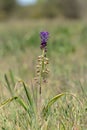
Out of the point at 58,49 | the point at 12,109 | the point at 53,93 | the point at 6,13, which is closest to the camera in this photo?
the point at 12,109

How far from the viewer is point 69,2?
22.8 m

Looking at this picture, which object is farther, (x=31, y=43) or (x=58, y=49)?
(x=31, y=43)

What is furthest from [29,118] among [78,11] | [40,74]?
[78,11]

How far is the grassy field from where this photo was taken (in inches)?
97.5

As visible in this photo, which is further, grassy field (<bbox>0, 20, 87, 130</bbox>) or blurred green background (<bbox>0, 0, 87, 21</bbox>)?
blurred green background (<bbox>0, 0, 87, 21</bbox>)

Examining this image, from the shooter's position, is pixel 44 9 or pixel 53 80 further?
pixel 44 9

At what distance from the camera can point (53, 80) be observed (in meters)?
4.20

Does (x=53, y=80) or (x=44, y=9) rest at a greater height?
(x=44, y=9)

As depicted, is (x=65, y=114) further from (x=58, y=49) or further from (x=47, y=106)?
(x=58, y=49)

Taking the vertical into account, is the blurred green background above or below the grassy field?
above

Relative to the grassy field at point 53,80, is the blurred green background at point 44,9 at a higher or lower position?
higher

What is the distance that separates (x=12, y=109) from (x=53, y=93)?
50 cm

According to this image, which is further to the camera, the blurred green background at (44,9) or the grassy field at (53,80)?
the blurred green background at (44,9)

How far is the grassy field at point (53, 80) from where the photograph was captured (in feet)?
8.13
